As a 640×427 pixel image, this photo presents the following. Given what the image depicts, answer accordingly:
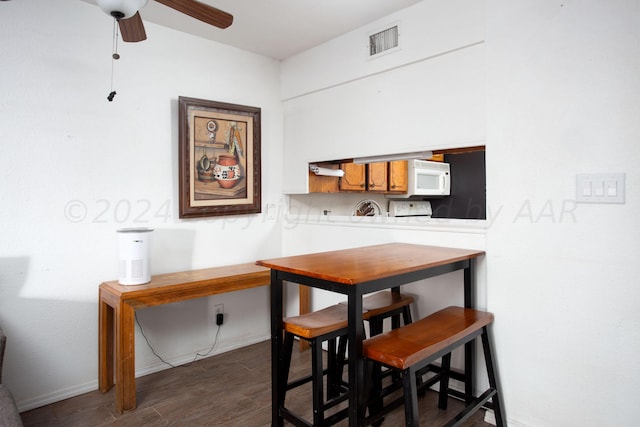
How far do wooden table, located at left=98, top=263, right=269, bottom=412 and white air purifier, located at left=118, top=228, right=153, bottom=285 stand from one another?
6cm

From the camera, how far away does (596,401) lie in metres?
1.80

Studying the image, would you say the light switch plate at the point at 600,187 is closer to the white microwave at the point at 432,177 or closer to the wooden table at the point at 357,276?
the wooden table at the point at 357,276

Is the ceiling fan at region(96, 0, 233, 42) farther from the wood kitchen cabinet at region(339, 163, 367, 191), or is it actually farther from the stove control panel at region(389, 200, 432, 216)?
the stove control panel at region(389, 200, 432, 216)

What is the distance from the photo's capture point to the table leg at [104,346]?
2.48 m

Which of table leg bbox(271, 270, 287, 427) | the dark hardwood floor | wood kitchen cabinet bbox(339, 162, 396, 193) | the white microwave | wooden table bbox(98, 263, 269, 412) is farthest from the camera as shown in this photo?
wood kitchen cabinet bbox(339, 162, 396, 193)

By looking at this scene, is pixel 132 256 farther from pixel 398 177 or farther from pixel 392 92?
pixel 398 177

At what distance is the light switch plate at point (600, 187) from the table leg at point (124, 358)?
2399 millimetres

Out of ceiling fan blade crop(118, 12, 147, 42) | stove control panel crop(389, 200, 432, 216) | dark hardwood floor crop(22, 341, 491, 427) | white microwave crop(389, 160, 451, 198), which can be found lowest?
dark hardwood floor crop(22, 341, 491, 427)

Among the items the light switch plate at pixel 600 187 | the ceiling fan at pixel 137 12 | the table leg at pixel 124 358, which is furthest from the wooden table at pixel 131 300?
the light switch plate at pixel 600 187

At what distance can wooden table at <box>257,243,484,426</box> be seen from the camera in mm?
1613

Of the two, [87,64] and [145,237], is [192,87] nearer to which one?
[87,64]

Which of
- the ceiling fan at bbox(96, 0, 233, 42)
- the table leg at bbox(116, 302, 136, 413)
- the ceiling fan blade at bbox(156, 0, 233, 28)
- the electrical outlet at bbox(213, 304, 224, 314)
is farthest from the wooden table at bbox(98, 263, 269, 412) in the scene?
the ceiling fan blade at bbox(156, 0, 233, 28)

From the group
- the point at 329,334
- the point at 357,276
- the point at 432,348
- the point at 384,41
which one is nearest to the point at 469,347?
the point at 432,348

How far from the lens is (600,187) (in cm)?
177
